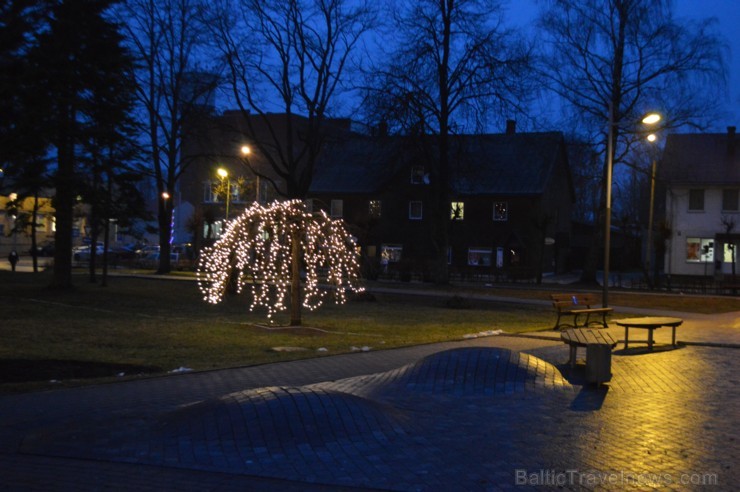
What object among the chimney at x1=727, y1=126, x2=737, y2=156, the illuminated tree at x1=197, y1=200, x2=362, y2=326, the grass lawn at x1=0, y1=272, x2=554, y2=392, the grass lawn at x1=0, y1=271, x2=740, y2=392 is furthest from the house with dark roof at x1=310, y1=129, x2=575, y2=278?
the illuminated tree at x1=197, y1=200, x2=362, y2=326

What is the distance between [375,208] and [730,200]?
26.1 metres

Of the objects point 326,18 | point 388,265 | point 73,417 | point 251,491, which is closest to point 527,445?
point 251,491

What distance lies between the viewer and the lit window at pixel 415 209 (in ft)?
199

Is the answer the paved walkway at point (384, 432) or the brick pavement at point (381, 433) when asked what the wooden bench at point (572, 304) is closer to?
the paved walkway at point (384, 432)

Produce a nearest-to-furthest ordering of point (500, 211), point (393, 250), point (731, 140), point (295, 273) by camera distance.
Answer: point (295, 273) < point (731, 140) < point (500, 211) < point (393, 250)

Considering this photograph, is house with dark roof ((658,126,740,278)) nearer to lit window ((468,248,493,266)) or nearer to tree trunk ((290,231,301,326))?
lit window ((468,248,493,266))

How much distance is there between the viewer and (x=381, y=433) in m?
7.99

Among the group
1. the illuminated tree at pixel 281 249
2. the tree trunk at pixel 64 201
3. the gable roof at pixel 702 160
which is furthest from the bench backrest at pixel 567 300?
the gable roof at pixel 702 160

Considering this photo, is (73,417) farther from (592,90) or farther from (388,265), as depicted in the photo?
(388,265)

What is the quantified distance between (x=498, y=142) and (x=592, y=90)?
15.9m

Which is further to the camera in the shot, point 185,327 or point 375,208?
point 375,208

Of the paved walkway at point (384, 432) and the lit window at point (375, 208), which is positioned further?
the lit window at point (375, 208)

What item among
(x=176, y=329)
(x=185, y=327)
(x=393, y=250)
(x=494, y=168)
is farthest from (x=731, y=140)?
(x=176, y=329)

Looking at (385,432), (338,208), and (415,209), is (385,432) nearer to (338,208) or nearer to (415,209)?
(415,209)
